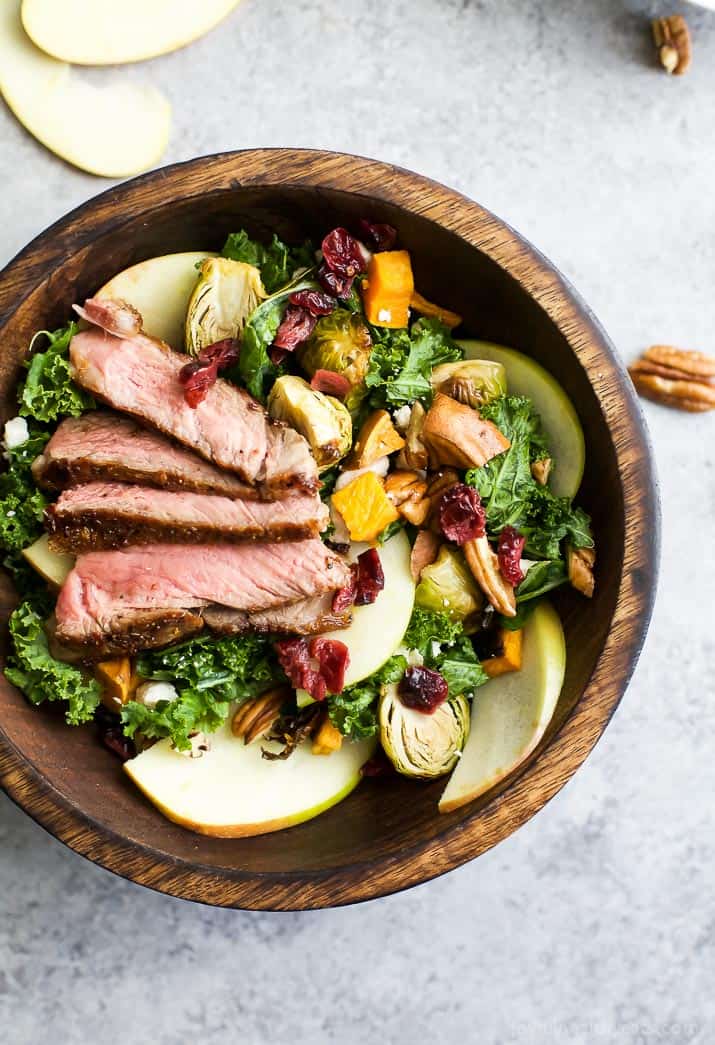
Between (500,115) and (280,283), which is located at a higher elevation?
(500,115)

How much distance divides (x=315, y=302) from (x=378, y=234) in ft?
0.85

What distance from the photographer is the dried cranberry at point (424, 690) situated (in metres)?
2.88

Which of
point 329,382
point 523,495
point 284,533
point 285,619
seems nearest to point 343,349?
point 329,382

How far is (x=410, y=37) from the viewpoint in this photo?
3.51 m

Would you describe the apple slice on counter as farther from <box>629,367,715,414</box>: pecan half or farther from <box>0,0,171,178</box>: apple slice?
<box>629,367,715,414</box>: pecan half

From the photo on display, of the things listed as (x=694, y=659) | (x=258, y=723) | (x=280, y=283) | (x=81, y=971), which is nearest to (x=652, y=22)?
(x=280, y=283)

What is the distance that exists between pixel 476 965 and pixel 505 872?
333mm

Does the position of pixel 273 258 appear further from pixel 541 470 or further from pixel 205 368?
pixel 541 470

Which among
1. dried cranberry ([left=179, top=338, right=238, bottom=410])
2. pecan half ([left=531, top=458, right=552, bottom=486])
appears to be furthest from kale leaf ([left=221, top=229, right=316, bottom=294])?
pecan half ([left=531, top=458, right=552, bottom=486])

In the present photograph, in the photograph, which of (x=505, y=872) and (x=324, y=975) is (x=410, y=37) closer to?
(x=505, y=872)

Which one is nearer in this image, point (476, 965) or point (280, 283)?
point (280, 283)

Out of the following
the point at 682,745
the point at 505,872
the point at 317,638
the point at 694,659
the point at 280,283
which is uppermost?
the point at 280,283

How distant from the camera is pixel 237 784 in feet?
9.70

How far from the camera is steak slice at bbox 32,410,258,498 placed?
9.16ft
